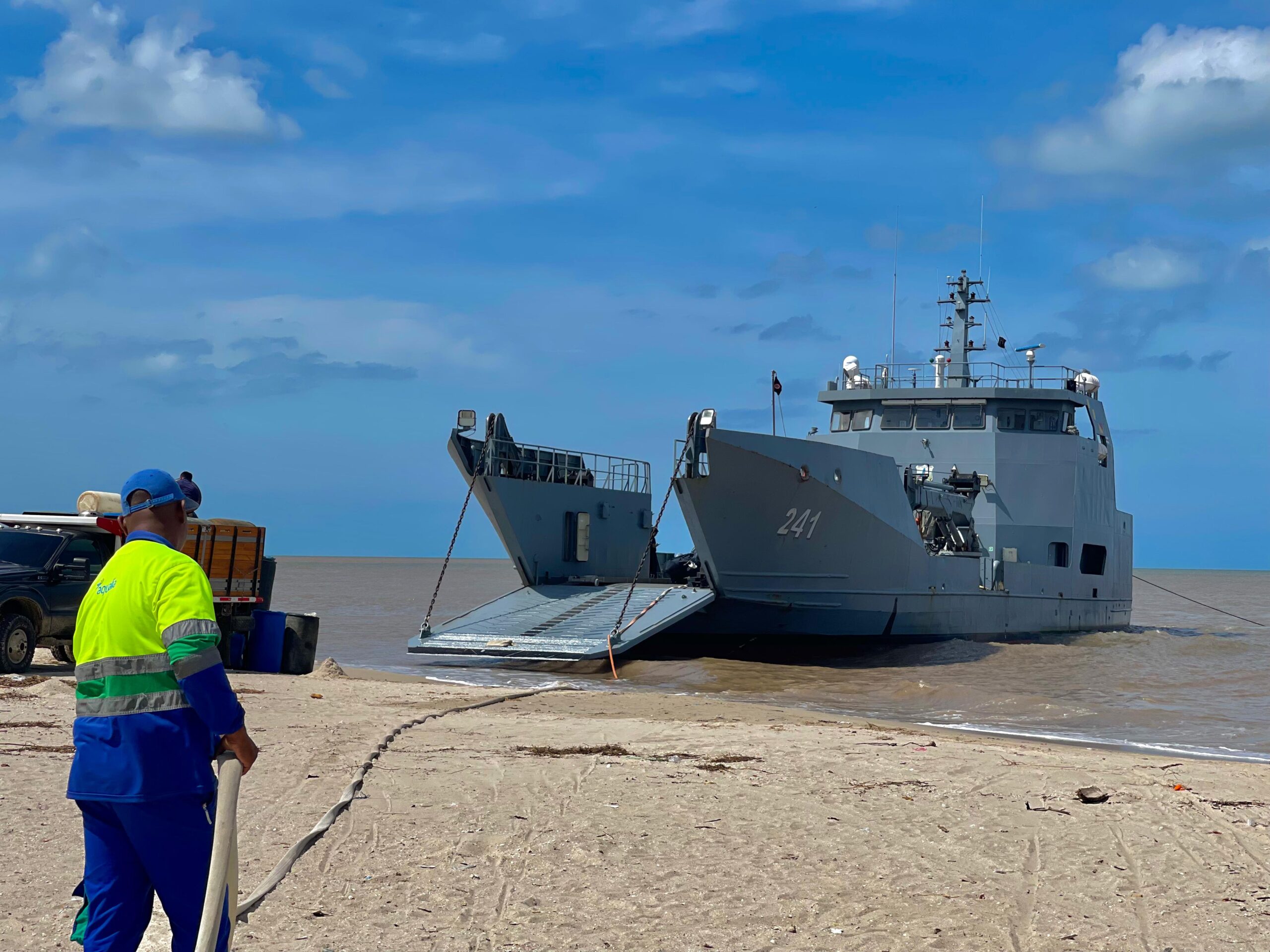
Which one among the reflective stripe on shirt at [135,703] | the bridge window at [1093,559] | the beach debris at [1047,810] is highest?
the bridge window at [1093,559]

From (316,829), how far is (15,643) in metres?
7.78

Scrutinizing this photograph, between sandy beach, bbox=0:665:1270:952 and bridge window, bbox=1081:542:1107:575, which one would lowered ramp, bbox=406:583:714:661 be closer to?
sandy beach, bbox=0:665:1270:952

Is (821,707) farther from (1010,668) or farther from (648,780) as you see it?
(648,780)

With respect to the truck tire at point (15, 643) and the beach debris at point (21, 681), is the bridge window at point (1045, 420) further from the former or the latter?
the beach debris at point (21, 681)

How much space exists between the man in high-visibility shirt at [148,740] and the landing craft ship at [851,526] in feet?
40.6

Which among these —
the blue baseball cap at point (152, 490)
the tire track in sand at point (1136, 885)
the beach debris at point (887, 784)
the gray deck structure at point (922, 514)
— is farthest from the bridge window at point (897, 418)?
the blue baseball cap at point (152, 490)

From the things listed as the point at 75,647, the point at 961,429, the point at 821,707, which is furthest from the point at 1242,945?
the point at 961,429

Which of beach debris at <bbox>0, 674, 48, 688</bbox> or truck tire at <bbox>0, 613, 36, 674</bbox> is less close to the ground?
truck tire at <bbox>0, 613, 36, 674</bbox>

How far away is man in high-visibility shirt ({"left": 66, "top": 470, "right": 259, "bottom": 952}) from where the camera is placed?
2.97 m

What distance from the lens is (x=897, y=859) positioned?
534 centimetres

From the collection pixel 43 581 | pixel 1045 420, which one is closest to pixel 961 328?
pixel 1045 420

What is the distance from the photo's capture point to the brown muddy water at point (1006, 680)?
41.6 feet

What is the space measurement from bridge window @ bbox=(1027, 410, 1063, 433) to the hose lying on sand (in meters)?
16.0

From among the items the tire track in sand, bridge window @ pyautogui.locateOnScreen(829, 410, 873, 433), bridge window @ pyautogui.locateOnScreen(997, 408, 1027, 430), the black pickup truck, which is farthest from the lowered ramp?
the tire track in sand
